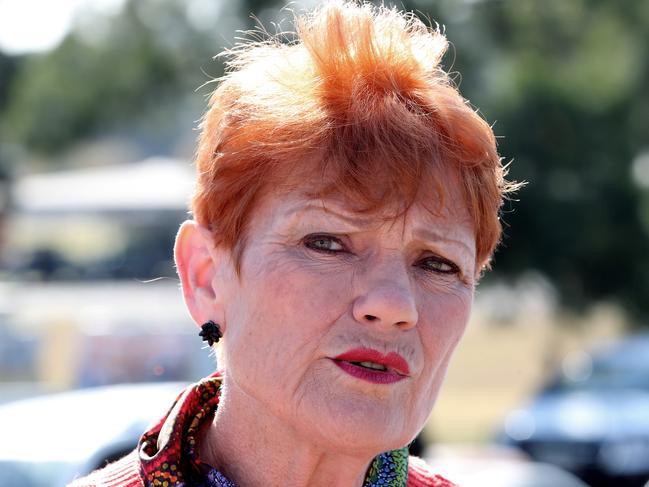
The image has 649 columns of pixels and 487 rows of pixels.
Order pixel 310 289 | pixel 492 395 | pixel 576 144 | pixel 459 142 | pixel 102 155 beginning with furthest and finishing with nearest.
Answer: pixel 102 155 < pixel 492 395 < pixel 576 144 < pixel 459 142 < pixel 310 289

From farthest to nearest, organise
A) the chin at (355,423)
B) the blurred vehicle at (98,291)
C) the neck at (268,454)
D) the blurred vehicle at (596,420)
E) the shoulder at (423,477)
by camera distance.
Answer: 1. the blurred vehicle at (596,420)
2. the blurred vehicle at (98,291)
3. the shoulder at (423,477)
4. the neck at (268,454)
5. the chin at (355,423)

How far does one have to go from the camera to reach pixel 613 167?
15.0 meters

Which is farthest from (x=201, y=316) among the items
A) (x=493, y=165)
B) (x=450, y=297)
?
(x=493, y=165)

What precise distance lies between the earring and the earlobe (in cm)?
1

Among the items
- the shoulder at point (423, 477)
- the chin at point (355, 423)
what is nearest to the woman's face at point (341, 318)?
the chin at point (355, 423)

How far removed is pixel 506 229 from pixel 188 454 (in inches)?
446

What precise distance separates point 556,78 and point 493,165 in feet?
43.9

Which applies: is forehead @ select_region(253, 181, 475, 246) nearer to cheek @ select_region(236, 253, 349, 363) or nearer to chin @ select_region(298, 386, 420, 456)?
cheek @ select_region(236, 253, 349, 363)

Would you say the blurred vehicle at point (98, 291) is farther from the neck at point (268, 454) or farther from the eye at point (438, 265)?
the eye at point (438, 265)

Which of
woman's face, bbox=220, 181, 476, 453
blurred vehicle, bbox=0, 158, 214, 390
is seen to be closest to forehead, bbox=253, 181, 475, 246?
woman's face, bbox=220, 181, 476, 453

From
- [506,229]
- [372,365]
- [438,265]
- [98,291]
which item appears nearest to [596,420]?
[506,229]

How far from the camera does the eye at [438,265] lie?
77.5 inches

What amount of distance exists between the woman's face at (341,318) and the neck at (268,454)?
0.03m

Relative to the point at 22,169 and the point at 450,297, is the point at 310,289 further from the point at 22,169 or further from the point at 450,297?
the point at 22,169
